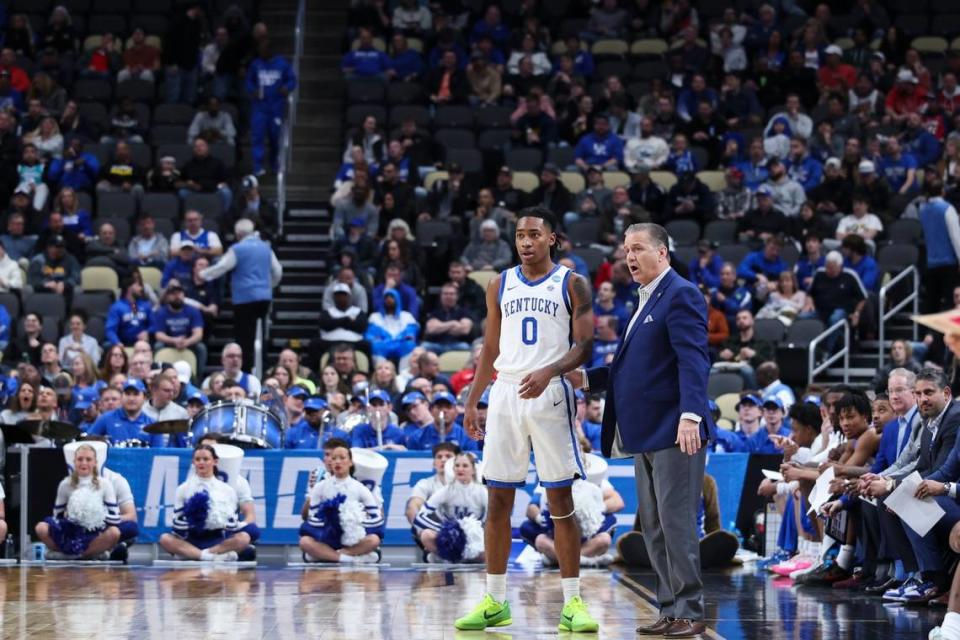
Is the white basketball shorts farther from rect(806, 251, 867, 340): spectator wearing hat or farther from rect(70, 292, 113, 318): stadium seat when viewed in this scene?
rect(70, 292, 113, 318): stadium seat

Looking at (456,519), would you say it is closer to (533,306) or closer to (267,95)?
(533,306)

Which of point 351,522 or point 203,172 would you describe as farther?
point 203,172

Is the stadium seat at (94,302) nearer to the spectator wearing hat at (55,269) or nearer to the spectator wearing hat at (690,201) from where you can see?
the spectator wearing hat at (55,269)

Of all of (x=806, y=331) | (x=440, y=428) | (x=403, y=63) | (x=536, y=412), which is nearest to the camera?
(x=536, y=412)

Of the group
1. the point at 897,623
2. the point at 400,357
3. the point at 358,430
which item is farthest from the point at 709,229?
the point at 897,623

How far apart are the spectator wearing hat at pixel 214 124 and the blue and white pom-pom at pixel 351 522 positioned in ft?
32.7

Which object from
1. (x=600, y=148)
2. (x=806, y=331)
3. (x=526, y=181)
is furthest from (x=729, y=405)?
(x=600, y=148)

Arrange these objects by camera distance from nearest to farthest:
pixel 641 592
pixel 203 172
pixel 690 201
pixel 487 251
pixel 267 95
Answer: pixel 641 592, pixel 487 251, pixel 690 201, pixel 203 172, pixel 267 95

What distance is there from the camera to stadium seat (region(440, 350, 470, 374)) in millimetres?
17828

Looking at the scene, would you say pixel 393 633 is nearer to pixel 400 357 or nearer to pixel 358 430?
pixel 358 430

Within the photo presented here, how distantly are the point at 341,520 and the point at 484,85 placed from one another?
11.0 metres

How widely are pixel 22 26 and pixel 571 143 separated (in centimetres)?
822

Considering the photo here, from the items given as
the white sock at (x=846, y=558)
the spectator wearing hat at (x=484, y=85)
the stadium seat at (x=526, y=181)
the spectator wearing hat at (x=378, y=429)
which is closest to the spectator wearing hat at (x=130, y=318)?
the spectator wearing hat at (x=378, y=429)

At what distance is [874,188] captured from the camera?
2016 cm
